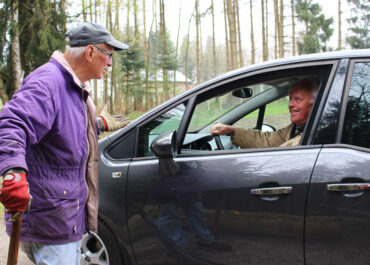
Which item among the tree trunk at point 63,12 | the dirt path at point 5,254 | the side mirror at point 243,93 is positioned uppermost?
the tree trunk at point 63,12

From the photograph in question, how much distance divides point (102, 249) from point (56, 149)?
1.22 meters

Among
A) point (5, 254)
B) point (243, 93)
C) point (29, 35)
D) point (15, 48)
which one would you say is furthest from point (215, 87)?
point (29, 35)

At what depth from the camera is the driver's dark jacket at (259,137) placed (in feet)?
9.14

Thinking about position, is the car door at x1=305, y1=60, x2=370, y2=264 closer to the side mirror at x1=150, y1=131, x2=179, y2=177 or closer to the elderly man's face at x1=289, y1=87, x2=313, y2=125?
the elderly man's face at x1=289, y1=87, x2=313, y2=125

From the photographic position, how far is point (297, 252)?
2.01 m

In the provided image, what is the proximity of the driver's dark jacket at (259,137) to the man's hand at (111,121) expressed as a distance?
2.90 ft

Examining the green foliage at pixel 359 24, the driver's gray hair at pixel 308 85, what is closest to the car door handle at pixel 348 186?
the driver's gray hair at pixel 308 85

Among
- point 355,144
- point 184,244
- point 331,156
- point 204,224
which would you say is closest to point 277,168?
point 331,156

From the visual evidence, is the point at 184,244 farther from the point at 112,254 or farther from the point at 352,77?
the point at 352,77

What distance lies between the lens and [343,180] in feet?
6.29

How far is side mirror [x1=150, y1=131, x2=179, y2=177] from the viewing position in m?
2.26

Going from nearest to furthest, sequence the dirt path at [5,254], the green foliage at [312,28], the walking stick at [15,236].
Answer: the walking stick at [15,236] → the dirt path at [5,254] → the green foliage at [312,28]

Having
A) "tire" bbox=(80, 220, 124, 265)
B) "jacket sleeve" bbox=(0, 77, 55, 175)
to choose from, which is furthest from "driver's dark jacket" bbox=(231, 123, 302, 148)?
"jacket sleeve" bbox=(0, 77, 55, 175)

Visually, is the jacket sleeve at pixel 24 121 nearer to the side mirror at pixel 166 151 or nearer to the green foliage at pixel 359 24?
the side mirror at pixel 166 151
